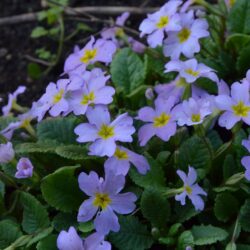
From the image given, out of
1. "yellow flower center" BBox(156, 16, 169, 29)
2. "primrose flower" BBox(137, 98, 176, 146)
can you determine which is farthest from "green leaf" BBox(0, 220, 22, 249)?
"yellow flower center" BBox(156, 16, 169, 29)

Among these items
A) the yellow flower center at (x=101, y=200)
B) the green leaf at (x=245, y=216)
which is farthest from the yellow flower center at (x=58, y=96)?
the green leaf at (x=245, y=216)

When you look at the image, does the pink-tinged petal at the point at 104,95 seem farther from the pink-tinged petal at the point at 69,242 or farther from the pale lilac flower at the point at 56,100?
the pink-tinged petal at the point at 69,242

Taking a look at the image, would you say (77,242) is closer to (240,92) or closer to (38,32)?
(240,92)

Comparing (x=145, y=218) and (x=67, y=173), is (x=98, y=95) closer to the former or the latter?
(x=67, y=173)

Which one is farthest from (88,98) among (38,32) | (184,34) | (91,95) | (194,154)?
(38,32)

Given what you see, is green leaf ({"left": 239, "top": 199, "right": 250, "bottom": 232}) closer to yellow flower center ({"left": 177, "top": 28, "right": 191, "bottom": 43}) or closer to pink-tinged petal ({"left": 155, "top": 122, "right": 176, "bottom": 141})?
pink-tinged petal ({"left": 155, "top": 122, "right": 176, "bottom": 141})

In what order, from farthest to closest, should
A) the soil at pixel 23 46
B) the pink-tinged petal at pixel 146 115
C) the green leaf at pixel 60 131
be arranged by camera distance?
the soil at pixel 23 46, the green leaf at pixel 60 131, the pink-tinged petal at pixel 146 115
